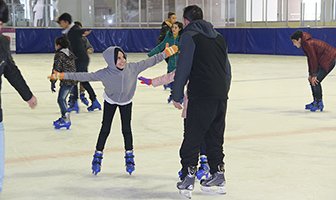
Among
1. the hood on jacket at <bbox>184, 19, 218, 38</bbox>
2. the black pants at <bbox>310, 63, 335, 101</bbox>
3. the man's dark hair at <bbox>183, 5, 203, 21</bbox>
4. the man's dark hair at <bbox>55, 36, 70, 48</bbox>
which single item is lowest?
the black pants at <bbox>310, 63, 335, 101</bbox>

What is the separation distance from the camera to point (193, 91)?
4.04 meters

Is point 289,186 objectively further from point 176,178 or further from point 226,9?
point 226,9

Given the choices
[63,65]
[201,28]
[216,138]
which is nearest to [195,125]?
[216,138]

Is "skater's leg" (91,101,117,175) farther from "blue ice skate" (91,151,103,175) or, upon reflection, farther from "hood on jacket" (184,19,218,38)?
"hood on jacket" (184,19,218,38)

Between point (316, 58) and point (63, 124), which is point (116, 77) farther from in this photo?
point (316, 58)

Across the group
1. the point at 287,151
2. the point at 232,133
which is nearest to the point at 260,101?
the point at 232,133

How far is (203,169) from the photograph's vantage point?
4.66 metres

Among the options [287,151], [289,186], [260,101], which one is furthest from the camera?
[260,101]

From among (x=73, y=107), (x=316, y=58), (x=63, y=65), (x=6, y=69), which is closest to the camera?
(x=6, y=69)

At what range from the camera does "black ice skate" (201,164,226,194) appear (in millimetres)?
4254

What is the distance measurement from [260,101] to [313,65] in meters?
1.57

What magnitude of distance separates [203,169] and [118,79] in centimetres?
101

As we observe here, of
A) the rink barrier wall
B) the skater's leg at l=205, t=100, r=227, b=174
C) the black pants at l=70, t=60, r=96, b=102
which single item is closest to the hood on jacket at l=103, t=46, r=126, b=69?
the skater's leg at l=205, t=100, r=227, b=174

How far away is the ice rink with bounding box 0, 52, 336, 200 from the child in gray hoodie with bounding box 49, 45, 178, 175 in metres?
0.29
